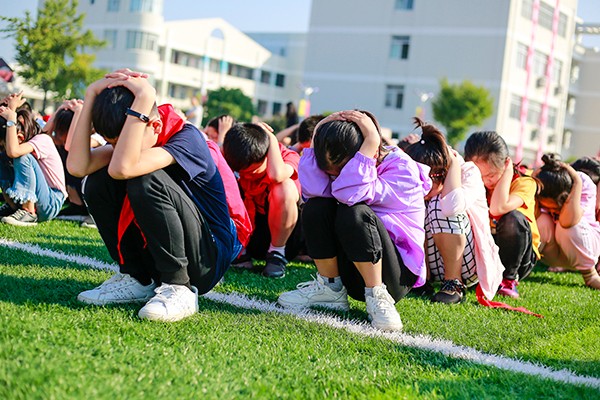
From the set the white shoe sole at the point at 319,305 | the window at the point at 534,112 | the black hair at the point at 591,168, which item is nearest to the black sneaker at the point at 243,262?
the white shoe sole at the point at 319,305

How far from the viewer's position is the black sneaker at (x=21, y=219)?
5672 millimetres

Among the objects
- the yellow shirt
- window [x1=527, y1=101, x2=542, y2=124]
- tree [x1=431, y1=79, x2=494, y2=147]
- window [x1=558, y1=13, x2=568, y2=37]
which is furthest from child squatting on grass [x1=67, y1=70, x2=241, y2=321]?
window [x1=558, y1=13, x2=568, y2=37]

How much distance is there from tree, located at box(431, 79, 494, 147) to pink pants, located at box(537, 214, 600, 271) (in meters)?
33.1

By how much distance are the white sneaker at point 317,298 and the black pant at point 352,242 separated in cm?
8

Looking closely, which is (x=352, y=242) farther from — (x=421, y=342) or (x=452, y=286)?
(x=452, y=286)

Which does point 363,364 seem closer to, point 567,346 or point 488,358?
point 488,358

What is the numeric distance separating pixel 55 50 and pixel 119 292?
89.7 feet

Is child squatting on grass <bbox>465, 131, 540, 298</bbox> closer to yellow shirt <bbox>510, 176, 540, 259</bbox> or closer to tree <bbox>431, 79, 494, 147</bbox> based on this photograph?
yellow shirt <bbox>510, 176, 540, 259</bbox>

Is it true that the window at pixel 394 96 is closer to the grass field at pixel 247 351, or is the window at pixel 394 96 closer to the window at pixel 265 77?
the window at pixel 265 77

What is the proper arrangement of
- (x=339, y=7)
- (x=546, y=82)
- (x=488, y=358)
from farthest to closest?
(x=339, y=7) → (x=546, y=82) → (x=488, y=358)

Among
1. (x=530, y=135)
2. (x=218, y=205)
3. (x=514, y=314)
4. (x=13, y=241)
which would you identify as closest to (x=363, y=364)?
(x=218, y=205)

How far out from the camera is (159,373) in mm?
2393

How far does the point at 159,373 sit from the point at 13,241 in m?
2.84

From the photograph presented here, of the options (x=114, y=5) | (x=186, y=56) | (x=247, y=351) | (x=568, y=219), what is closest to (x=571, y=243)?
(x=568, y=219)
